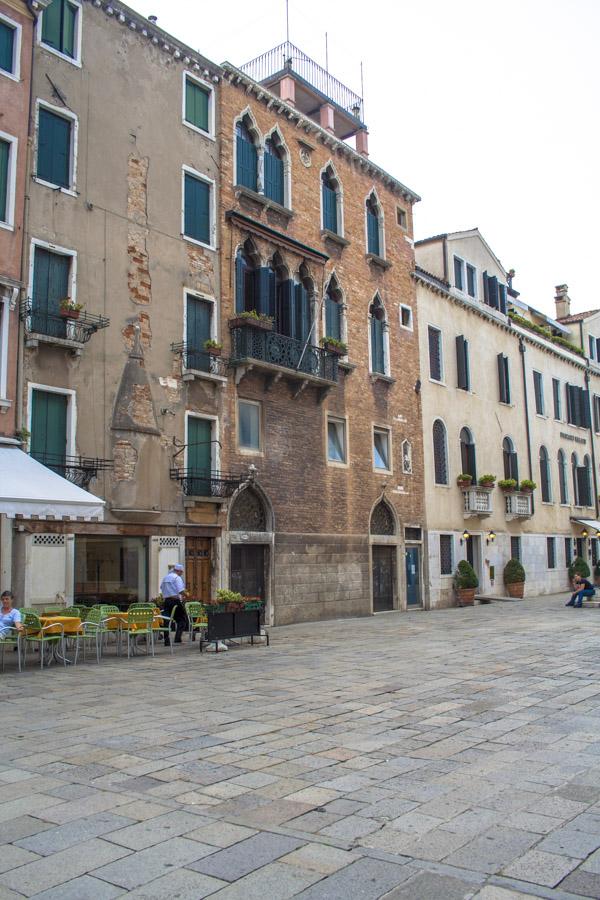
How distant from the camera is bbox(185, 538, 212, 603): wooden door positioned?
17.7 m

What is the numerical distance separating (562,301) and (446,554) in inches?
897

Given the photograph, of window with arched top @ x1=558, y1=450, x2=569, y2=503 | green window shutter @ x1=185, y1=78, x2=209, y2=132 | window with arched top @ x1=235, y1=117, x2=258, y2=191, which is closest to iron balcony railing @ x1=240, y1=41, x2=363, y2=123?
window with arched top @ x1=235, y1=117, x2=258, y2=191

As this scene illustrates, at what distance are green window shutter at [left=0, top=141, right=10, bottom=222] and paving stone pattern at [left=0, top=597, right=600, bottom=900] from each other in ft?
27.5

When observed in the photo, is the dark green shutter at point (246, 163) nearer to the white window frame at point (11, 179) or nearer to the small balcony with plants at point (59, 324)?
the white window frame at point (11, 179)

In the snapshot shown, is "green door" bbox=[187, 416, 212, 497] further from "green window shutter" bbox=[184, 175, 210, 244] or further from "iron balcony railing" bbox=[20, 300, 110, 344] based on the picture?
"green window shutter" bbox=[184, 175, 210, 244]

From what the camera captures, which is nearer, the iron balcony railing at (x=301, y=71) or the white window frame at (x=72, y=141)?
the white window frame at (x=72, y=141)

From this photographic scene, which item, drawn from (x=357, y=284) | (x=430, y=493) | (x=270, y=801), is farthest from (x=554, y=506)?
(x=270, y=801)

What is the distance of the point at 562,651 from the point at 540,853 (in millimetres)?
9660

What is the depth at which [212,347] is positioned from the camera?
59.5 ft

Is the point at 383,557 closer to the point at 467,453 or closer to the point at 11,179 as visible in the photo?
the point at 467,453

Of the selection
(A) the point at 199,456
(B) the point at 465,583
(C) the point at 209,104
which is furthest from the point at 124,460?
(B) the point at 465,583

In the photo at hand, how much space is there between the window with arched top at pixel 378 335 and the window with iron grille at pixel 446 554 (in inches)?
242

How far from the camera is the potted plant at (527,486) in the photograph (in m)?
31.0

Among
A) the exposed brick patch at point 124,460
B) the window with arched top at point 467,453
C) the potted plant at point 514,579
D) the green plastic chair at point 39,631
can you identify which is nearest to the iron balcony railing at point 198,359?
the exposed brick patch at point 124,460
